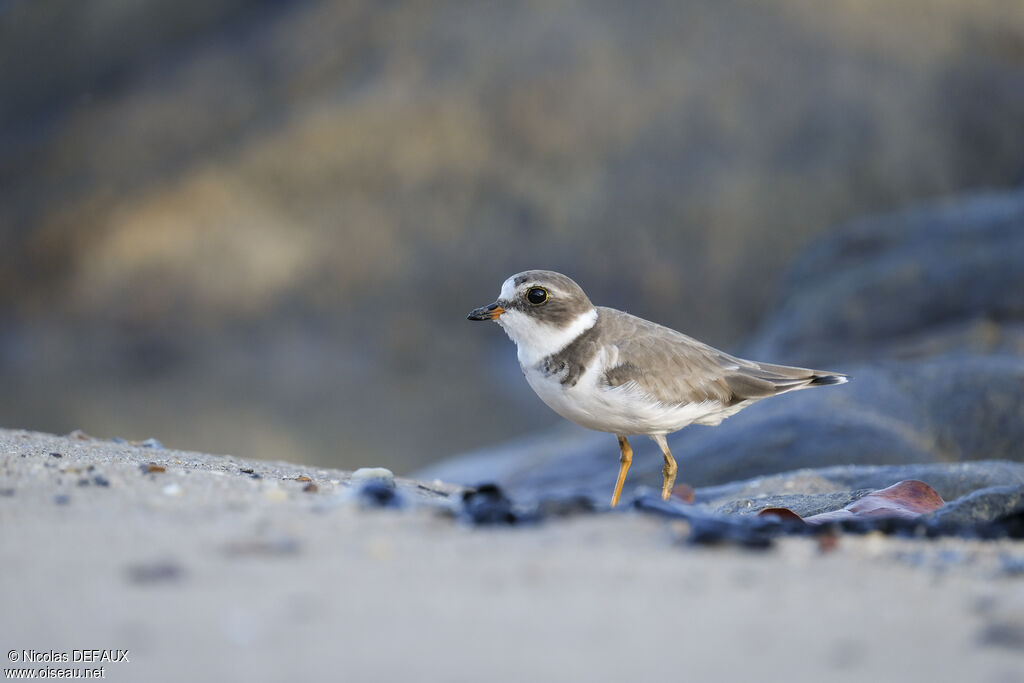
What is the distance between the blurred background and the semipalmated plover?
1373 centimetres

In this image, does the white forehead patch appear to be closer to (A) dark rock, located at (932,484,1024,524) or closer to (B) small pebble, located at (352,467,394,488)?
(B) small pebble, located at (352,467,394,488)

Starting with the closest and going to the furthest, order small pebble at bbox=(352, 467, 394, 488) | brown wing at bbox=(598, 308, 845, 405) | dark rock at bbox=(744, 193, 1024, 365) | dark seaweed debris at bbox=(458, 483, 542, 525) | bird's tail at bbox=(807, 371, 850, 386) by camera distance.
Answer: dark seaweed debris at bbox=(458, 483, 542, 525)
small pebble at bbox=(352, 467, 394, 488)
brown wing at bbox=(598, 308, 845, 405)
bird's tail at bbox=(807, 371, 850, 386)
dark rock at bbox=(744, 193, 1024, 365)

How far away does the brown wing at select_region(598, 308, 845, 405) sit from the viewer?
455 centimetres

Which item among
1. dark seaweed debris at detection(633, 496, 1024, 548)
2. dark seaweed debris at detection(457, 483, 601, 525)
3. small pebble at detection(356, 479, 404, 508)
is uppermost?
small pebble at detection(356, 479, 404, 508)

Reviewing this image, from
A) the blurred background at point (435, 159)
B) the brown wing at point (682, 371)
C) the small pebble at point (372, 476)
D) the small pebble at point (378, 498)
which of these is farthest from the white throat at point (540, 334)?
the blurred background at point (435, 159)

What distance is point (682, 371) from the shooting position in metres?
4.71

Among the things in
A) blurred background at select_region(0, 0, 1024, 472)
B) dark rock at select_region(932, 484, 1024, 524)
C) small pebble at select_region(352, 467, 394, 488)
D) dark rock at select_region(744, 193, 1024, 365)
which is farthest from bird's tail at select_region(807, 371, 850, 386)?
blurred background at select_region(0, 0, 1024, 472)

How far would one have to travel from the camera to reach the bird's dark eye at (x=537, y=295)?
15.3ft

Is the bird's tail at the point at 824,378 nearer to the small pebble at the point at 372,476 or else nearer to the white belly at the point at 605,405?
the white belly at the point at 605,405

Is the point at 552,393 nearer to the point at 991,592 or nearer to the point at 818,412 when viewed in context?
the point at 991,592

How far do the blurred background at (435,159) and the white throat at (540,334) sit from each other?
13867 millimetres

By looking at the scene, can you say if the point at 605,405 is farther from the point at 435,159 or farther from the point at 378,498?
the point at 435,159

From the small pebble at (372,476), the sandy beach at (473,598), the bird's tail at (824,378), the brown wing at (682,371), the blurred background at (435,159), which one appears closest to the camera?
the sandy beach at (473,598)

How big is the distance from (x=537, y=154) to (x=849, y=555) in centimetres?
1978
